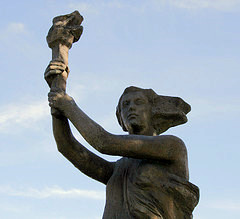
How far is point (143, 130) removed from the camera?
804 cm

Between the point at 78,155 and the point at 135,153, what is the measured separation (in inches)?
41.9

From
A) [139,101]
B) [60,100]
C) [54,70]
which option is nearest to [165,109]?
[139,101]

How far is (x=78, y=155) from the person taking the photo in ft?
26.1

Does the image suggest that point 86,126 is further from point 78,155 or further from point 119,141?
point 78,155

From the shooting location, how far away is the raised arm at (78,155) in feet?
25.6

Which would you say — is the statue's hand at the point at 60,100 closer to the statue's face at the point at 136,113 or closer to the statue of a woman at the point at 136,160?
the statue of a woman at the point at 136,160

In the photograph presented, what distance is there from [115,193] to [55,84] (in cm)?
177

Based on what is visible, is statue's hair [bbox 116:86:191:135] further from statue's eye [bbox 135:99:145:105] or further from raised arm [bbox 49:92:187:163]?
raised arm [bbox 49:92:187:163]

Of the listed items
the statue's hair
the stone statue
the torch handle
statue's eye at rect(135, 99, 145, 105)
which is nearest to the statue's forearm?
the stone statue

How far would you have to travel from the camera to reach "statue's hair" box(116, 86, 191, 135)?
8133 millimetres

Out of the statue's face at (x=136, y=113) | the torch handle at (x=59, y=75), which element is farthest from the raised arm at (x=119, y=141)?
the statue's face at (x=136, y=113)

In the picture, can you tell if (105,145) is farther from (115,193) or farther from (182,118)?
(182,118)

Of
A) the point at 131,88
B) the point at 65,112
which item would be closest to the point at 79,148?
the point at 65,112

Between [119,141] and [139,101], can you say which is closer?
[119,141]
